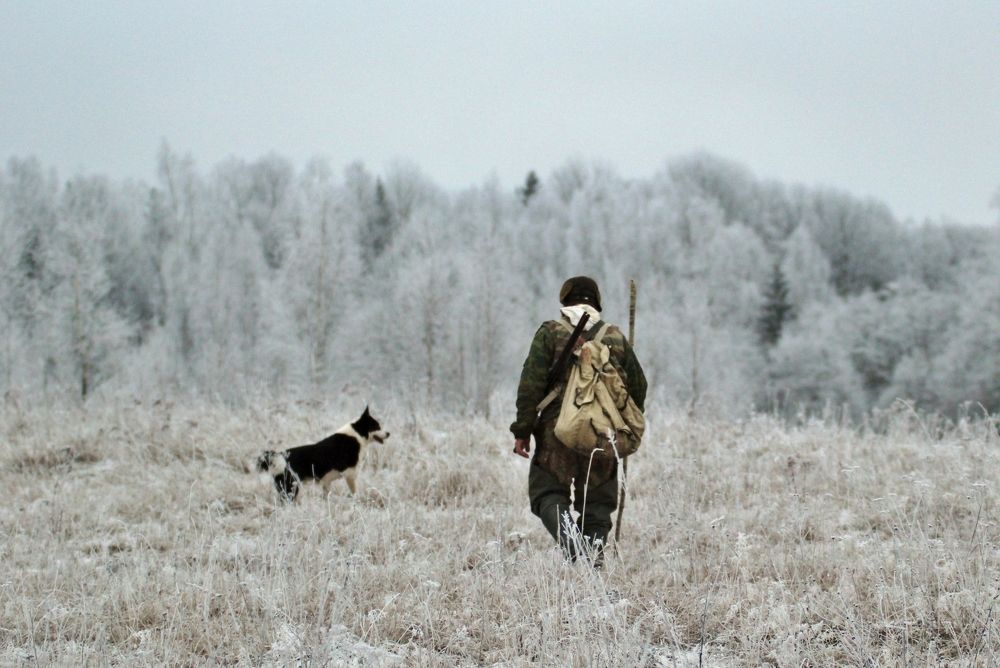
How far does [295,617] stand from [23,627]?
4.11ft

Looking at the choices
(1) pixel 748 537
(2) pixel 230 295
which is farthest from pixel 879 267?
(1) pixel 748 537

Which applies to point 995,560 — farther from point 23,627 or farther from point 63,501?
point 63,501

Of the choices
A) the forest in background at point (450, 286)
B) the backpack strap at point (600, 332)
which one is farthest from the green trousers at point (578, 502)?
the forest in background at point (450, 286)

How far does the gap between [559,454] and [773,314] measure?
50851 millimetres

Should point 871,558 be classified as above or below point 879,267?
below

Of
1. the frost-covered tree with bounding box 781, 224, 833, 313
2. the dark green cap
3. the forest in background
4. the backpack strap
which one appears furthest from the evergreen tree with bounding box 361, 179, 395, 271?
the backpack strap

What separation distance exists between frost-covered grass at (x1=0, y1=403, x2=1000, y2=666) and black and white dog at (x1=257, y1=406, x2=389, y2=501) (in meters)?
0.18

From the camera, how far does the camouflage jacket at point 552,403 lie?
14.8ft

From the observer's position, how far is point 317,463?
5746mm

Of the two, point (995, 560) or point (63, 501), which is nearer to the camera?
point (995, 560)

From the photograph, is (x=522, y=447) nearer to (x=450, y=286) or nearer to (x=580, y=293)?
(x=580, y=293)

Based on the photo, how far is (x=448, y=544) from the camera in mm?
4645

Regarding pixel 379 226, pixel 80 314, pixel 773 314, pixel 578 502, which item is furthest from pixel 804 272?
pixel 578 502

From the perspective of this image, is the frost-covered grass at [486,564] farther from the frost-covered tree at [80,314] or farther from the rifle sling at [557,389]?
the frost-covered tree at [80,314]
